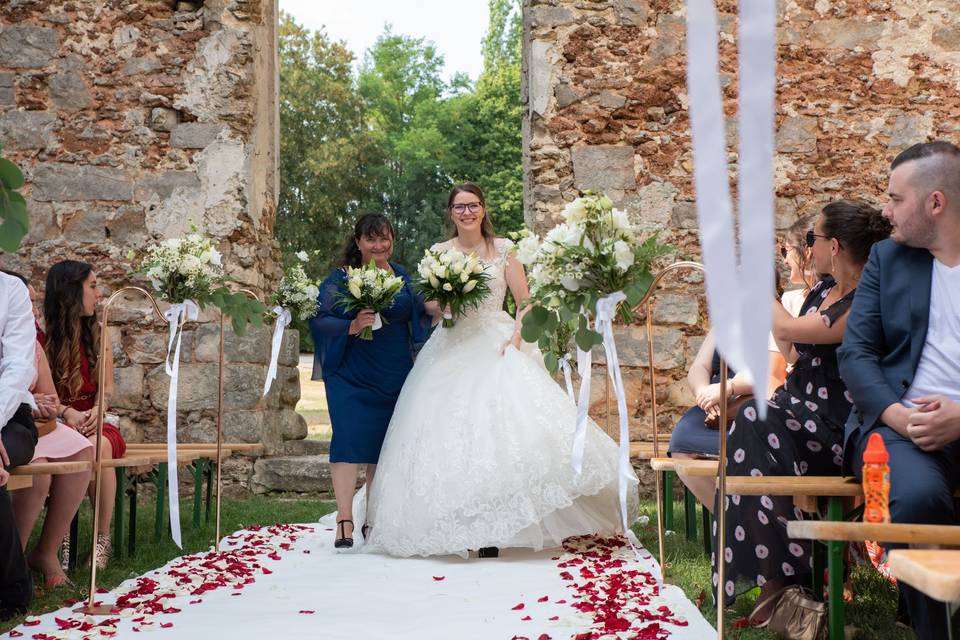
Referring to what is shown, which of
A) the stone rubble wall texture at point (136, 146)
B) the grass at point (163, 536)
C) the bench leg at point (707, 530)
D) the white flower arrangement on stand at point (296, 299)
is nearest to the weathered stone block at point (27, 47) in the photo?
the stone rubble wall texture at point (136, 146)

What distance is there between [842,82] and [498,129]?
21574 millimetres

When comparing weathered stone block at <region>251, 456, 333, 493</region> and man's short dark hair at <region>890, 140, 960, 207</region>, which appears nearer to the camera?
man's short dark hair at <region>890, 140, 960, 207</region>

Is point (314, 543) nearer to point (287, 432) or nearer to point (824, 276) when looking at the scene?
point (287, 432)

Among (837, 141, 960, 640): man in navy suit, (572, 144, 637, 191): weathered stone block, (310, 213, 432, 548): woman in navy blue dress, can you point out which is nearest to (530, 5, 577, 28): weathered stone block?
(572, 144, 637, 191): weathered stone block

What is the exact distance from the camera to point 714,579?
3.45 m

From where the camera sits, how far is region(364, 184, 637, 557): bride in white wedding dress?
475 centimetres

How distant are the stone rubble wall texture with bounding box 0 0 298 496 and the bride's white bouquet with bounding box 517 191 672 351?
13.8 ft

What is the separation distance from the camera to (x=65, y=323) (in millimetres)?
5105

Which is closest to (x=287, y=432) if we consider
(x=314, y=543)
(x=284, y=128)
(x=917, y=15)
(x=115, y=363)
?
(x=115, y=363)

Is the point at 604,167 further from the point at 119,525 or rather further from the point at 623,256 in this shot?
the point at 119,525

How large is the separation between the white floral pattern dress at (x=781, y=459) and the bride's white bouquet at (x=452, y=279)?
84.8 inches

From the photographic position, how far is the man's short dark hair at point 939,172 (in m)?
3.05

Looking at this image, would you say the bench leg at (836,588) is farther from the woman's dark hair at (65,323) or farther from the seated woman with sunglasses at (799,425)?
the woman's dark hair at (65,323)

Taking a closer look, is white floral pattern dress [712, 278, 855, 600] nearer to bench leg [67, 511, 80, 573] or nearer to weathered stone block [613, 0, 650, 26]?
bench leg [67, 511, 80, 573]
